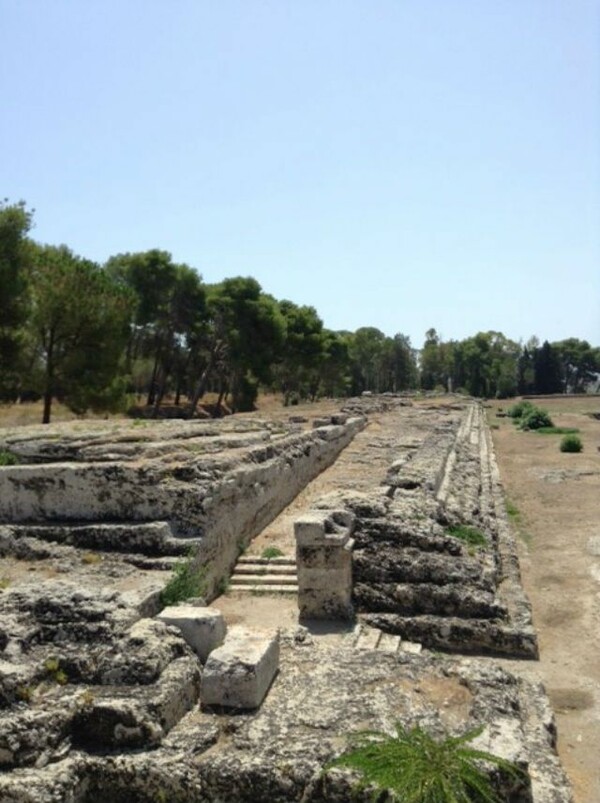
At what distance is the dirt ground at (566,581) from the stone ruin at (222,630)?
480 mm

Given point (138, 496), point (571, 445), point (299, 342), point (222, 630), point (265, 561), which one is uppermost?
point (299, 342)

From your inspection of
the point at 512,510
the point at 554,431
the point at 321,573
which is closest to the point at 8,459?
the point at 321,573

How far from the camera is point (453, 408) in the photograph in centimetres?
4078

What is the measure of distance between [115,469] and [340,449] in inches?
489

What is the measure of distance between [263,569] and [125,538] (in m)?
2.25

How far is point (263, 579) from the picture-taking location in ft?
31.1

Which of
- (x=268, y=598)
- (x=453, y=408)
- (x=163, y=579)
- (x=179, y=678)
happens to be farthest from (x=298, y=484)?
(x=453, y=408)

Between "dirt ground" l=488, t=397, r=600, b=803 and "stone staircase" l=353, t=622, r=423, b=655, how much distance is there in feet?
3.55

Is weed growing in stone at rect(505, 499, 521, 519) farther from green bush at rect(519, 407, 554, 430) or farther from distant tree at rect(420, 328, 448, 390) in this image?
distant tree at rect(420, 328, 448, 390)

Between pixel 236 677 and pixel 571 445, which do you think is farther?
pixel 571 445

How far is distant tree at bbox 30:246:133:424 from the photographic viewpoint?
24281 millimetres

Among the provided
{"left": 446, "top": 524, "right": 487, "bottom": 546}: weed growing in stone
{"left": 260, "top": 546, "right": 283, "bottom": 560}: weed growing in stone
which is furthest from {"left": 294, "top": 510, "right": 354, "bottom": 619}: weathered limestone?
{"left": 446, "top": 524, "right": 487, "bottom": 546}: weed growing in stone

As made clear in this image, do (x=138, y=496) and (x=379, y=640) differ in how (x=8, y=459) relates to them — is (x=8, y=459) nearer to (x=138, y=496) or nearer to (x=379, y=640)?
(x=138, y=496)

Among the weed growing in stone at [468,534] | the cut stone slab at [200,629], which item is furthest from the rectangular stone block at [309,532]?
the weed growing in stone at [468,534]
